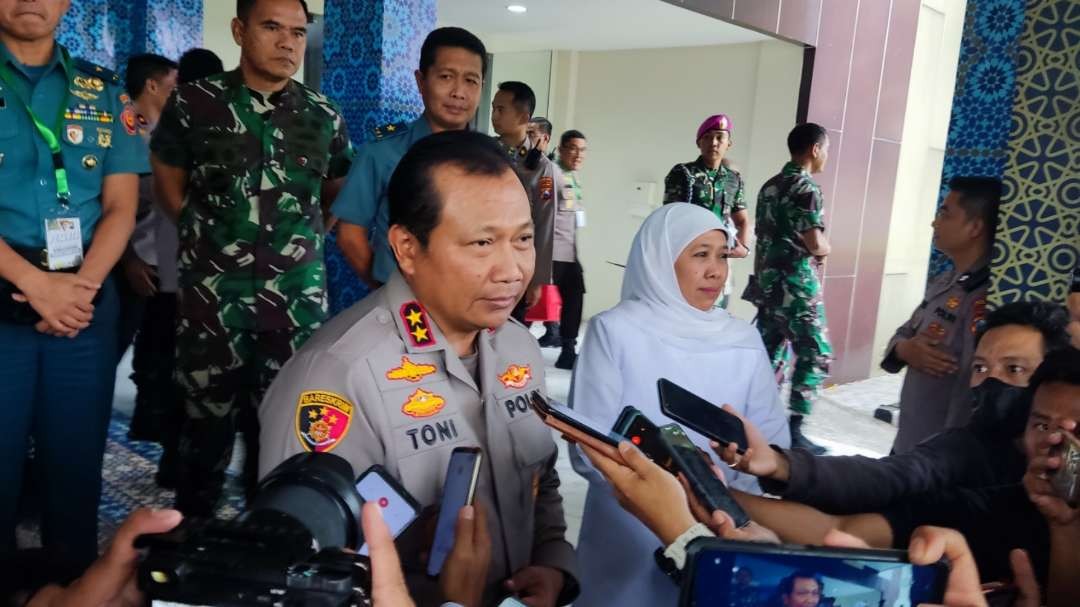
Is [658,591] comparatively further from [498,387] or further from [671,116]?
[671,116]

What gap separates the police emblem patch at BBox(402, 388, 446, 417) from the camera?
3.82 ft

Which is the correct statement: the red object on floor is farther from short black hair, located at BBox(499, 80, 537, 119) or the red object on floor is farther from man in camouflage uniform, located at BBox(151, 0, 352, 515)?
man in camouflage uniform, located at BBox(151, 0, 352, 515)

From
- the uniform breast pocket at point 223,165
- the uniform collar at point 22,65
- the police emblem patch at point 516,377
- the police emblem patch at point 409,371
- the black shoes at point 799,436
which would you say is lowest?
the black shoes at point 799,436

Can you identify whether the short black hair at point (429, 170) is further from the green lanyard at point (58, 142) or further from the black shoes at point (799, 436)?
the black shoes at point (799, 436)

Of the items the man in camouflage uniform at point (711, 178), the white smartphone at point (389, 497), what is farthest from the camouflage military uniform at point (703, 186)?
the white smartphone at point (389, 497)

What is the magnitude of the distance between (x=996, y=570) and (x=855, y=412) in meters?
4.07

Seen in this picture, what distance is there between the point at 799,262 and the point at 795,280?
0.09m

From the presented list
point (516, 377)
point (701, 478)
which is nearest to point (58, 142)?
point (516, 377)

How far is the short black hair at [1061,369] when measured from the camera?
121 centimetres

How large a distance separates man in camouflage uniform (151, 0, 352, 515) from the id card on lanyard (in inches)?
14.1

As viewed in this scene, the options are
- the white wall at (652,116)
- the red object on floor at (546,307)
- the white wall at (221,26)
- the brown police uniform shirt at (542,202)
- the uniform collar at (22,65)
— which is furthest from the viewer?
the white wall at (652,116)

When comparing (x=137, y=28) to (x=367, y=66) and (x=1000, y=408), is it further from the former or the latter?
(x=1000, y=408)

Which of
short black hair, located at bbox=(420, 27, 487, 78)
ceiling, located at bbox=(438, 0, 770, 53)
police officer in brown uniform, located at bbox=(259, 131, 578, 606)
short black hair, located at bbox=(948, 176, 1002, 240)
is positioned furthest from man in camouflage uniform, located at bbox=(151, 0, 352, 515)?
ceiling, located at bbox=(438, 0, 770, 53)

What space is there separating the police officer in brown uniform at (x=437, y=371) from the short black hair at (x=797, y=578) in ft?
1.76
